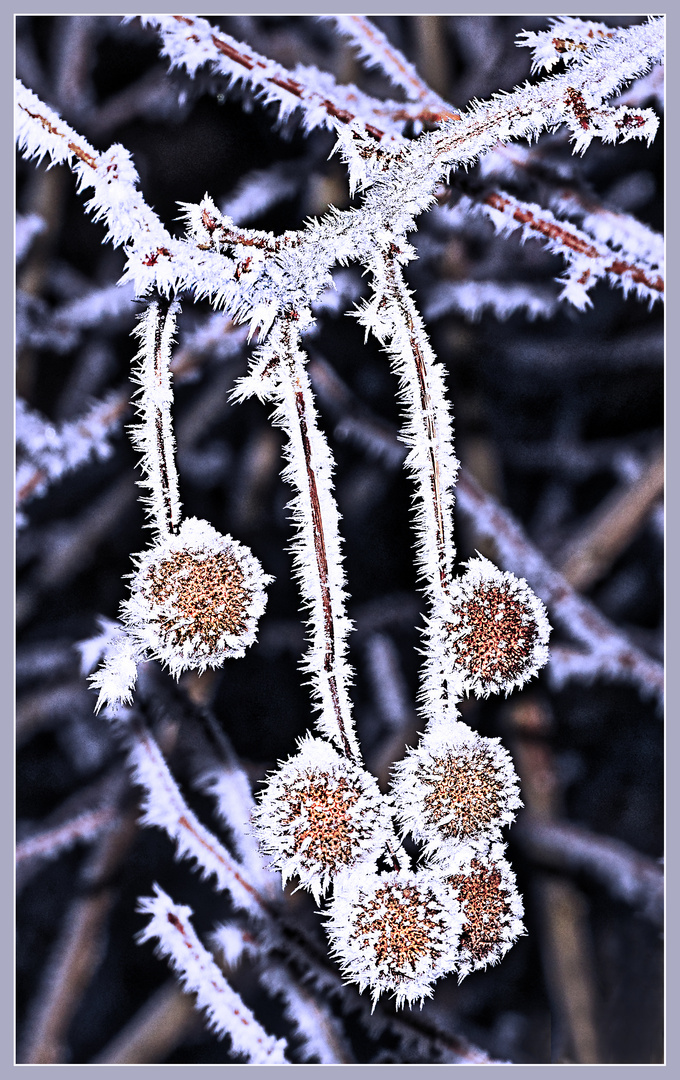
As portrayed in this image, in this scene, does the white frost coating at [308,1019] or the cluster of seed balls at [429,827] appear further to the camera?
the white frost coating at [308,1019]

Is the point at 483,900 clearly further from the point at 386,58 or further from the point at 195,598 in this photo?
the point at 386,58

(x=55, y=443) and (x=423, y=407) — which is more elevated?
(x=55, y=443)

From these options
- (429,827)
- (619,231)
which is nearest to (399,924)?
(429,827)

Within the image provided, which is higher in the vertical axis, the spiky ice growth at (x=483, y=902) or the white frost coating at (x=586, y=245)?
the white frost coating at (x=586, y=245)

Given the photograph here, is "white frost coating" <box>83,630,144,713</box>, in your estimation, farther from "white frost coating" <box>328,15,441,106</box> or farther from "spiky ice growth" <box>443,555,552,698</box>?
"white frost coating" <box>328,15,441,106</box>

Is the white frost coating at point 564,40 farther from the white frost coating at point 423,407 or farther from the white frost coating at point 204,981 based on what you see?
the white frost coating at point 204,981

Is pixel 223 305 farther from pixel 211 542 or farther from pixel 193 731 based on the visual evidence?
pixel 193 731

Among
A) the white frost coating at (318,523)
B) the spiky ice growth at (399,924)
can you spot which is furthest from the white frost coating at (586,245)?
the spiky ice growth at (399,924)
